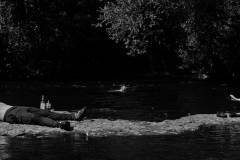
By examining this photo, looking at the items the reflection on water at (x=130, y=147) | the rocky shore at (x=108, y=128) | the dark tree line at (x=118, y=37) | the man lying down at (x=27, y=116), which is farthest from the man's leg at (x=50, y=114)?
the dark tree line at (x=118, y=37)

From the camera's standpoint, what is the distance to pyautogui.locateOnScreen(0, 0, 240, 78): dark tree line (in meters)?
39.3

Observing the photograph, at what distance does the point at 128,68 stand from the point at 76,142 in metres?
45.3

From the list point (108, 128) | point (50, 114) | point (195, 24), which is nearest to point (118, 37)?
point (195, 24)

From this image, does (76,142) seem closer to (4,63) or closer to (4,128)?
(4,128)

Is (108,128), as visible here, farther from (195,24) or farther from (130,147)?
(195,24)

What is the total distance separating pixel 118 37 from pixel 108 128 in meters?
30.0

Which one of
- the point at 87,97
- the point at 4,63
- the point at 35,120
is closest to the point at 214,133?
Result: the point at 35,120

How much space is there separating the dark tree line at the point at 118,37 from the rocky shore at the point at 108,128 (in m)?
23.0

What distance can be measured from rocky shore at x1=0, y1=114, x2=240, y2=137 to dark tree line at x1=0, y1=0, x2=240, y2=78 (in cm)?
→ 2302

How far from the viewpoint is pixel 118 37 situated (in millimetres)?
44156

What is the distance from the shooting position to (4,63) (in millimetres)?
49438

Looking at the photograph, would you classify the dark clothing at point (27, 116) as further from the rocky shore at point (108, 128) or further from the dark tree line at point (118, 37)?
the dark tree line at point (118, 37)

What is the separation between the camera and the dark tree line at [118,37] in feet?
129

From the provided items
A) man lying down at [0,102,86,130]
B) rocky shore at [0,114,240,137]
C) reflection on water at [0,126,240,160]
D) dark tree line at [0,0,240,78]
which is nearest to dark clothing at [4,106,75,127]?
man lying down at [0,102,86,130]
